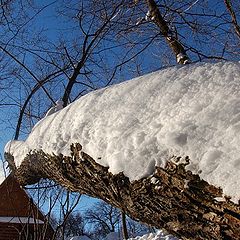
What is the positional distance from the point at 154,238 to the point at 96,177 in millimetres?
5211

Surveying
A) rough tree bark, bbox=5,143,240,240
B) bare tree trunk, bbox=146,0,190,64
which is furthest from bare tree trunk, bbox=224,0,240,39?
rough tree bark, bbox=5,143,240,240

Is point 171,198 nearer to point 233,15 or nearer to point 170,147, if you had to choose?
point 170,147

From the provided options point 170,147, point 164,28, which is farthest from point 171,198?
point 164,28

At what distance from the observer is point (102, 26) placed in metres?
4.94

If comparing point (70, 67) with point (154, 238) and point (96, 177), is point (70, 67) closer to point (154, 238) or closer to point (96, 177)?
point (154, 238)

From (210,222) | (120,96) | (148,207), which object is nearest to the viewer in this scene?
(210,222)

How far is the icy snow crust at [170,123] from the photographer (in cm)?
96

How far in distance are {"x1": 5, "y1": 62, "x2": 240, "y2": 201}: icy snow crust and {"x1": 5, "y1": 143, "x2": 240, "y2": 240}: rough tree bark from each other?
1.6 inches

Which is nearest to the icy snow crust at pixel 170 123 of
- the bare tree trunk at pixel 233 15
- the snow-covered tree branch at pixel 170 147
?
the snow-covered tree branch at pixel 170 147

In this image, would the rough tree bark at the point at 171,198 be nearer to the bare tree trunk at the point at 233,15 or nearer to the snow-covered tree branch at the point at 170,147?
the snow-covered tree branch at the point at 170,147

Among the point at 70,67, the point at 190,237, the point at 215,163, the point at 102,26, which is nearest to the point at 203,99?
the point at 215,163

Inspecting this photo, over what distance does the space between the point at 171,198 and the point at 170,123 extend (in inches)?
10.3

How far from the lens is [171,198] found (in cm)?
117

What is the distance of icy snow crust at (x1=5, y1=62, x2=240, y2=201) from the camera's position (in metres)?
0.96
